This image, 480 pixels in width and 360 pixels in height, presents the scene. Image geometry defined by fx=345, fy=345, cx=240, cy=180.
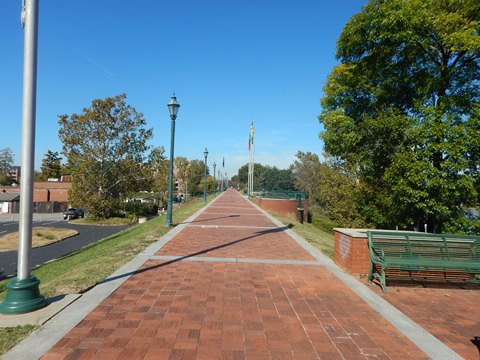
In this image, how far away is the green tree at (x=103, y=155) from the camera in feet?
115

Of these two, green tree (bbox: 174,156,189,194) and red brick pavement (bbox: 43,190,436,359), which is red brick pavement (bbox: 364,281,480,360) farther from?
green tree (bbox: 174,156,189,194)

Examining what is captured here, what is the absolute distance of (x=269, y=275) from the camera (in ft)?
20.5

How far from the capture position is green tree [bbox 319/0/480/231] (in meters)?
9.17

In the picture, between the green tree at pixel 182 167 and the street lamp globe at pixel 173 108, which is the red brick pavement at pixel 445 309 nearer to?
the street lamp globe at pixel 173 108

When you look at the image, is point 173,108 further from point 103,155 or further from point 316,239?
point 103,155

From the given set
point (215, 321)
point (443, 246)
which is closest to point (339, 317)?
point (215, 321)

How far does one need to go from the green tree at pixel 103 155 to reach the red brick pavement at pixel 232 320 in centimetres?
3184

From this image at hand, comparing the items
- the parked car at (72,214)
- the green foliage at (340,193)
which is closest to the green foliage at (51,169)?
the parked car at (72,214)

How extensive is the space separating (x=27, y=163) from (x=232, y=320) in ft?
10.4

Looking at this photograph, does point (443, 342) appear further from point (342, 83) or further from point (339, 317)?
point (342, 83)

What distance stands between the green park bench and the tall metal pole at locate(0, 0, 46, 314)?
17.3 ft

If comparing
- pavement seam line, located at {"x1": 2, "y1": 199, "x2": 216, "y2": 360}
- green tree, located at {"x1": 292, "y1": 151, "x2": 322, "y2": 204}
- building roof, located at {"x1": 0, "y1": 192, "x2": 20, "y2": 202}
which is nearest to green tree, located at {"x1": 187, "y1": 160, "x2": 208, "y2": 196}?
green tree, located at {"x1": 292, "y1": 151, "x2": 322, "y2": 204}

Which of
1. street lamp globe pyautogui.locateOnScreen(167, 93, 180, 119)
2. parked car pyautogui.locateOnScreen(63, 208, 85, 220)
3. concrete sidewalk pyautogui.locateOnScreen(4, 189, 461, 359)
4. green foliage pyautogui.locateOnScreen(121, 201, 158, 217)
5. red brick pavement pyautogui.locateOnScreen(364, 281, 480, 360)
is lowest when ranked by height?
parked car pyautogui.locateOnScreen(63, 208, 85, 220)

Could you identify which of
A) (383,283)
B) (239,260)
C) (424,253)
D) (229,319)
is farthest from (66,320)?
(424,253)
